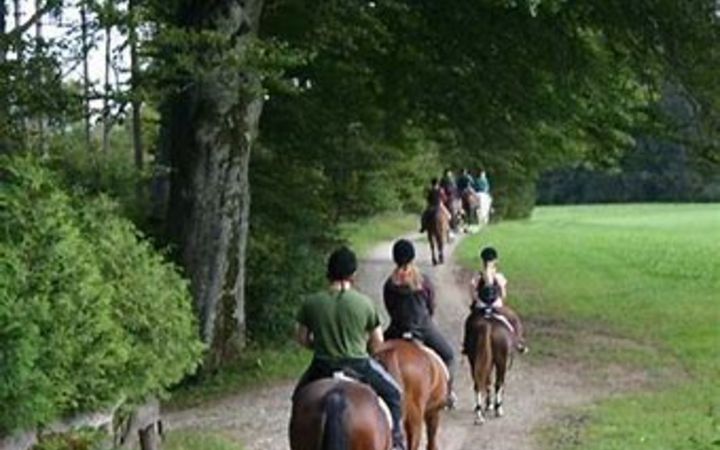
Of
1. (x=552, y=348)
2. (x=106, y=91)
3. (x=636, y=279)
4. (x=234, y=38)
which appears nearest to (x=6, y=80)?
(x=106, y=91)

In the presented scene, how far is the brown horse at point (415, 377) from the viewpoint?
45.4 ft

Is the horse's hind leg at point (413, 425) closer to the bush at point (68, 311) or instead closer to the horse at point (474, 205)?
the bush at point (68, 311)

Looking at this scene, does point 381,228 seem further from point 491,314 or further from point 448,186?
point 491,314

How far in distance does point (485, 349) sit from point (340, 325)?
6.57 meters

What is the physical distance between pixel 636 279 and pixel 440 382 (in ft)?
82.0

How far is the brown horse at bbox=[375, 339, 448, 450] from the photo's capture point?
13836mm

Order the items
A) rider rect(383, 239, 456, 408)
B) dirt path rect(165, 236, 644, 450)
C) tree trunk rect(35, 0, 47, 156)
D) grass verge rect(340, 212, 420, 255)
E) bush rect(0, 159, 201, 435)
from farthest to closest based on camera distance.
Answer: grass verge rect(340, 212, 420, 255), tree trunk rect(35, 0, 47, 156), dirt path rect(165, 236, 644, 450), rider rect(383, 239, 456, 408), bush rect(0, 159, 201, 435)

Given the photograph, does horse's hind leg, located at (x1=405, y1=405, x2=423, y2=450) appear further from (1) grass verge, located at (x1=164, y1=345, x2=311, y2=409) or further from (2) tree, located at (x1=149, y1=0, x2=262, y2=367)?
(2) tree, located at (x1=149, y1=0, x2=262, y2=367)

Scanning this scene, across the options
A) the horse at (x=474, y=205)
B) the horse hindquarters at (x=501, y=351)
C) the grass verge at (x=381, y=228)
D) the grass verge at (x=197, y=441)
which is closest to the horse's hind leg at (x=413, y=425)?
the grass verge at (x=197, y=441)

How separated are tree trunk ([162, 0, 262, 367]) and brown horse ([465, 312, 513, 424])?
5493 millimetres

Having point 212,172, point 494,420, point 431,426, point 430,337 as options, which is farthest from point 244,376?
point 430,337

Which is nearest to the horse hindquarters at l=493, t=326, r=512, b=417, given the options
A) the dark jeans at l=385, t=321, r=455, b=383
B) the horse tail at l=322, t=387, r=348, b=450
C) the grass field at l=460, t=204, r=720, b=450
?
the grass field at l=460, t=204, r=720, b=450

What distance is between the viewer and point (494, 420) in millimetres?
18125

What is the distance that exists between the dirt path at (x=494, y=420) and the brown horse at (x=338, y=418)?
17.7 ft
